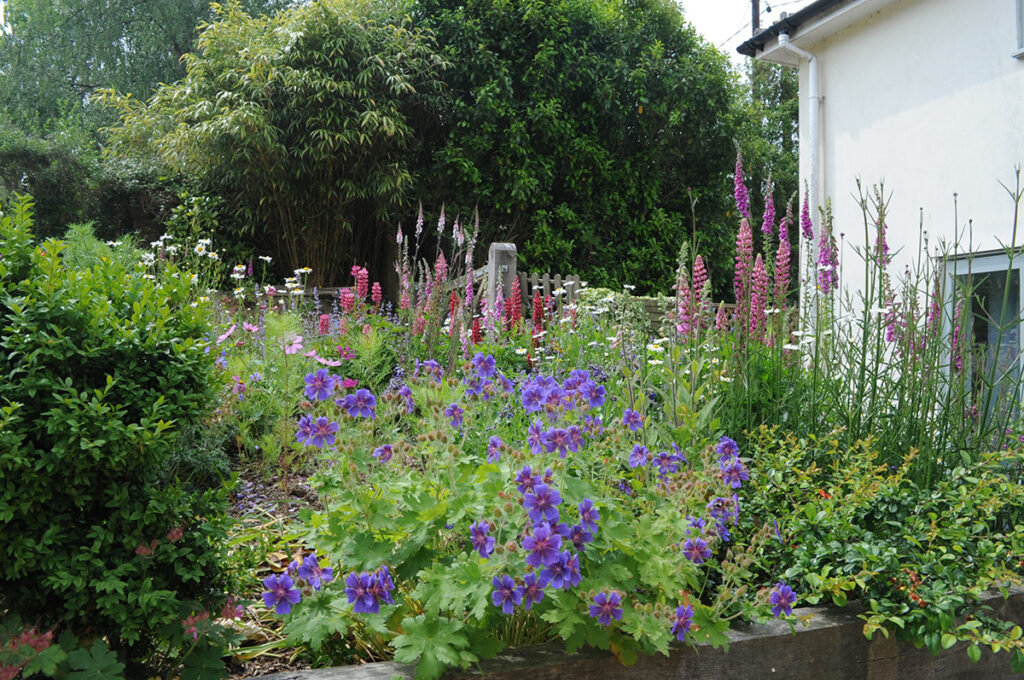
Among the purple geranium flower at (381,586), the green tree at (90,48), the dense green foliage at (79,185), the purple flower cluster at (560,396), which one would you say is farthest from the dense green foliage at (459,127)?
the purple geranium flower at (381,586)

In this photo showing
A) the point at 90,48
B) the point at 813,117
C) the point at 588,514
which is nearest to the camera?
the point at 588,514

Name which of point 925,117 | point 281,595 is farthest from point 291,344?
point 925,117

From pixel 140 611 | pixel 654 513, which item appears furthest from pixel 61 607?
pixel 654 513

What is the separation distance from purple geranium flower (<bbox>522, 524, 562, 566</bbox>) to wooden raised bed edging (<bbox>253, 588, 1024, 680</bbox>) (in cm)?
34

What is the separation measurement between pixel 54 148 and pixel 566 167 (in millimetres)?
8123

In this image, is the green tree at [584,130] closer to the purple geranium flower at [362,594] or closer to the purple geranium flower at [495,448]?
the purple geranium flower at [495,448]

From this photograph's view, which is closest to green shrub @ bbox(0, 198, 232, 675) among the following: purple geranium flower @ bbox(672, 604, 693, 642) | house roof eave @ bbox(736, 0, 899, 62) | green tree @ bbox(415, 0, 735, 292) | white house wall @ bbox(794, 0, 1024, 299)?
purple geranium flower @ bbox(672, 604, 693, 642)

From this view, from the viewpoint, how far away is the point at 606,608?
156cm

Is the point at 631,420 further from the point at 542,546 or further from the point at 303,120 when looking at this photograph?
the point at 303,120

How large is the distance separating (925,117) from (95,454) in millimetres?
6040

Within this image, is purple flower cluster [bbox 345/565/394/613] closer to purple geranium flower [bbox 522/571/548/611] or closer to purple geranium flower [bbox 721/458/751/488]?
purple geranium flower [bbox 522/571/548/611]

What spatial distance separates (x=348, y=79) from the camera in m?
9.98

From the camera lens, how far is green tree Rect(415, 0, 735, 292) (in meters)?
10.7

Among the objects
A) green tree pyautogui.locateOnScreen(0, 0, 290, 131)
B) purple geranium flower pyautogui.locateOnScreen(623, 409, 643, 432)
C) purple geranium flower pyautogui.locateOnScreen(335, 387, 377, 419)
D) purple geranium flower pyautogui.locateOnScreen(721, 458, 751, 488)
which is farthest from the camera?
green tree pyautogui.locateOnScreen(0, 0, 290, 131)
